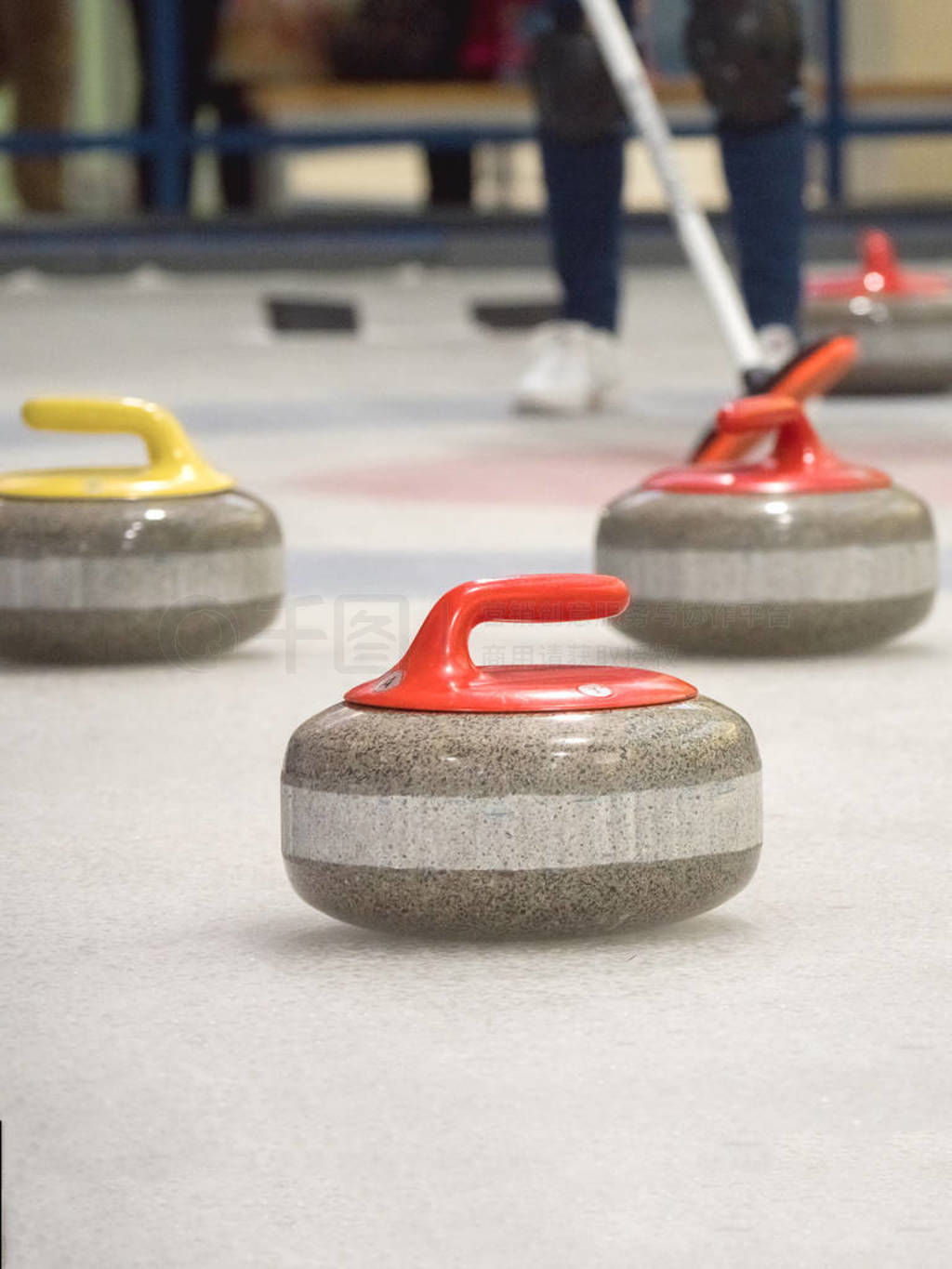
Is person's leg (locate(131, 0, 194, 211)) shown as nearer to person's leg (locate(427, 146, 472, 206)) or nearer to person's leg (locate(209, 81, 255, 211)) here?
person's leg (locate(209, 81, 255, 211))

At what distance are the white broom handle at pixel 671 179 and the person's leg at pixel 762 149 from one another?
0.07 meters

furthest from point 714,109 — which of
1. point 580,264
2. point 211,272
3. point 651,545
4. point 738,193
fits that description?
point 211,272

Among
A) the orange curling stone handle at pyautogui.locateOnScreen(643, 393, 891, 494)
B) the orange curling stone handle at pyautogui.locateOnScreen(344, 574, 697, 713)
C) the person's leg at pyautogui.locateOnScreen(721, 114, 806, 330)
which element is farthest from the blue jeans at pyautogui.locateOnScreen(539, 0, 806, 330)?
the orange curling stone handle at pyautogui.locateOnScreen(344, 574, 697, 713)

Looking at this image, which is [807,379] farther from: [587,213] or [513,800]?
[587,213]

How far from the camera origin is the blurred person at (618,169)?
182 inches

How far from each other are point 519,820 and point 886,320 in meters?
3.95

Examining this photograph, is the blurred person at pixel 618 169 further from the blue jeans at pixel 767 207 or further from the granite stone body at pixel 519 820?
the granite stone body at pixel 519 820

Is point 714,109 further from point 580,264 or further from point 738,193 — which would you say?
point 580,264

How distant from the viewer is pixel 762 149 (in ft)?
15.7

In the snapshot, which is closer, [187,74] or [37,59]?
[187,74]

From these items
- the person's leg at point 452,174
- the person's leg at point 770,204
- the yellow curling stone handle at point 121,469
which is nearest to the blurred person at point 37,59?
the person's leg at point 452,174

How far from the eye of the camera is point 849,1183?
4.44 feet

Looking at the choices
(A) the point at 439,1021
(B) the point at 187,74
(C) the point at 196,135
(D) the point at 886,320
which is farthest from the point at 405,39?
(A) the point at 439,1021

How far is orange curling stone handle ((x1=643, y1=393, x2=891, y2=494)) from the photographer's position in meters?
2.80
